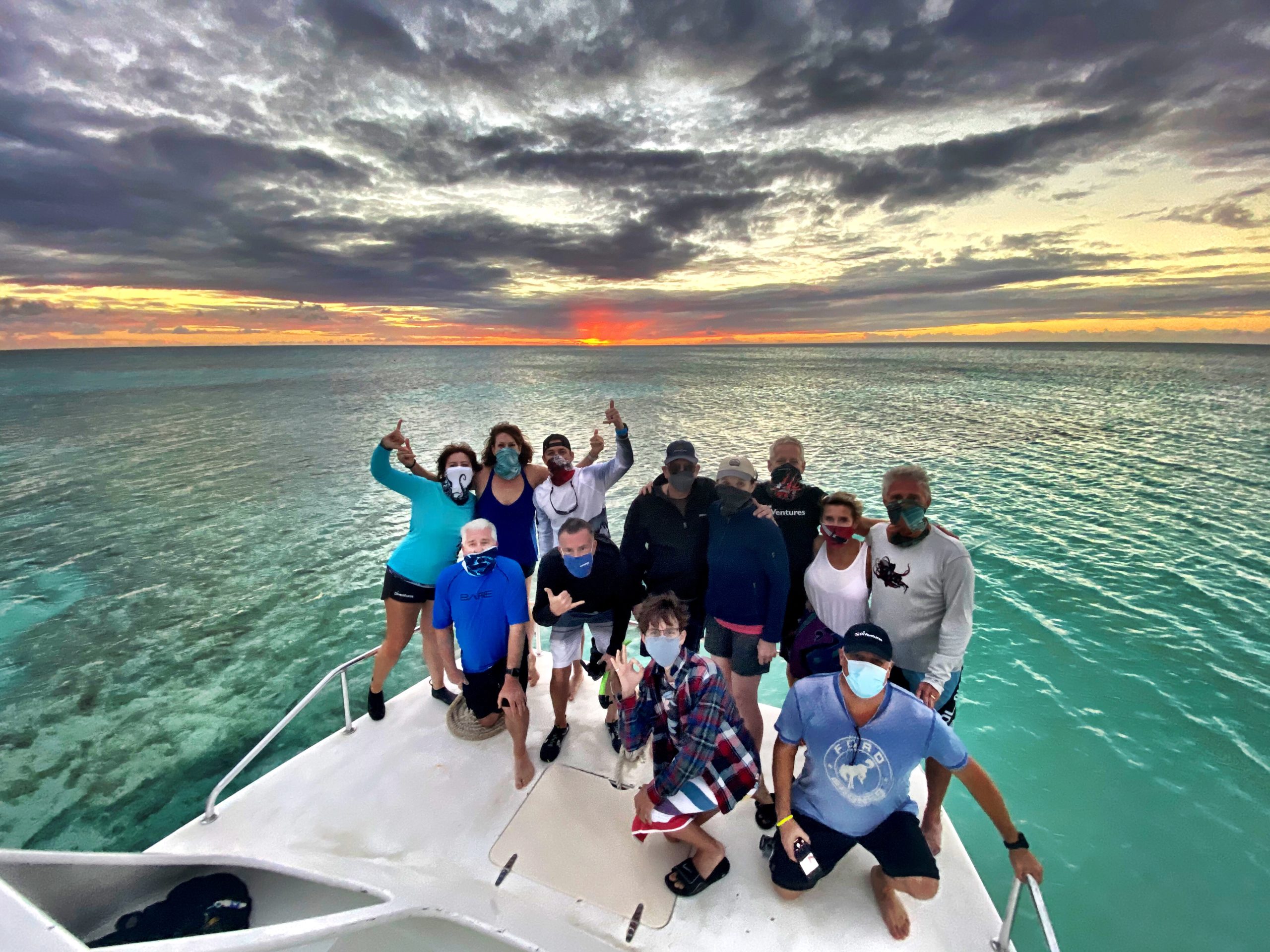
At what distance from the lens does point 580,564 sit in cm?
479

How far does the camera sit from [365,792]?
4914 mm

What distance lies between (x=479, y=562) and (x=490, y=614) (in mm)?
511

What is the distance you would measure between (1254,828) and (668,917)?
301 inches

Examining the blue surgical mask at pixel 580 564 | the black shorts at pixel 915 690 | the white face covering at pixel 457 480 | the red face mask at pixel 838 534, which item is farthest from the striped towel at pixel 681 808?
the white face covering at pixel 457 480

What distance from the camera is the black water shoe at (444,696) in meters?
6.17

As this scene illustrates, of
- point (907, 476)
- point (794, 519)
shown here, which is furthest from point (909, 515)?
point (794, 519)

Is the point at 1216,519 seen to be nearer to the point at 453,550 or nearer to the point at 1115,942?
the point at 1115,942

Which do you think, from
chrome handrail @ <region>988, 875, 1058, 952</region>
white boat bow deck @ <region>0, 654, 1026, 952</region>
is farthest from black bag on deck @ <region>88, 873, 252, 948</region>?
chrome handrail @ <region>988, 875, 1058, 952</region>

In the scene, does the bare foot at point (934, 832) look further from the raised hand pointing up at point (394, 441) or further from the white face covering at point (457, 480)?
the raised hand pointing up at point (394, 441)

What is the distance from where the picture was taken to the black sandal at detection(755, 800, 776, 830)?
4523 millimetres

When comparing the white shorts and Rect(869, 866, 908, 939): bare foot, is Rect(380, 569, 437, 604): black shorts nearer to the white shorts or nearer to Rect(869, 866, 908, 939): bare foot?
the white shorts

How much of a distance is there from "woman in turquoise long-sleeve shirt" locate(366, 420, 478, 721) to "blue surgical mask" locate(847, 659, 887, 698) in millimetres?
3883

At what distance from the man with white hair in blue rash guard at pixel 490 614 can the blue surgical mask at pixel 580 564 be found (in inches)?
18.3

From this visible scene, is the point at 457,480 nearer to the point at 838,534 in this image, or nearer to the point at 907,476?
the point at 838,534
